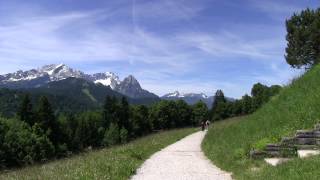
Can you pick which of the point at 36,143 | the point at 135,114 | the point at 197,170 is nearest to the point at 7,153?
the point at 36,143

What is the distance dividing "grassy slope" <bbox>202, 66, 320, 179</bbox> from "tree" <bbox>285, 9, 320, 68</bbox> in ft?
105

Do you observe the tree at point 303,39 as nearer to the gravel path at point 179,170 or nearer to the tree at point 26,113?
the gravel path at point 179,170

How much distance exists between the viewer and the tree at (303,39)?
61.3 m

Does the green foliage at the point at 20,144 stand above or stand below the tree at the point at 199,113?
below

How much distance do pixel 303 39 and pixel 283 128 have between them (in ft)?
138

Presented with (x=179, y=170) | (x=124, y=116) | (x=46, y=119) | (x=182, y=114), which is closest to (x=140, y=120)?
(x=124, y=116)

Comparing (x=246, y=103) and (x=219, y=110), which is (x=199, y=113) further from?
(x=246, y=103)

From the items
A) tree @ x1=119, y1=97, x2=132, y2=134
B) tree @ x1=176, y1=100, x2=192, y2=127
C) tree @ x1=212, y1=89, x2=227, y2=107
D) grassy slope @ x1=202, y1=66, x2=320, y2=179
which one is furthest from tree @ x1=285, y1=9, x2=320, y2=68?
tree @ x1=212, y1=89, x2=227, y2=107

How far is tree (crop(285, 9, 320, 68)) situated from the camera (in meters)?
61.3

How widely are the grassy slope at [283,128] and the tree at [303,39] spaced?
3189cm

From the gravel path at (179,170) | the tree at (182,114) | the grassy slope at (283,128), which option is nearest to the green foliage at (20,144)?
the tree at (182,114)

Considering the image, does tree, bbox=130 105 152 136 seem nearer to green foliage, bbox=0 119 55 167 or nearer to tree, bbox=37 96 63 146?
tree, bbox=37 96 63 146

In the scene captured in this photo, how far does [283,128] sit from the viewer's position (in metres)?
23.7

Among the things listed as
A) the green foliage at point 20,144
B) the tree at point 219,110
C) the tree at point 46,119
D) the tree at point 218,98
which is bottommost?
the green foliage at point 20,144
